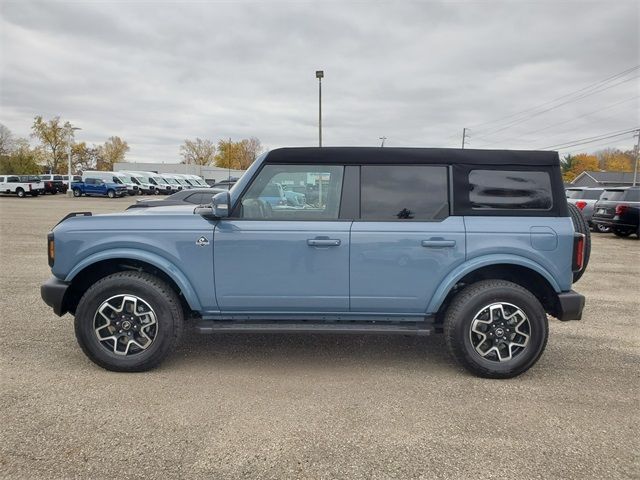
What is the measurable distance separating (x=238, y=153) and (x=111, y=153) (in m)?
32.6

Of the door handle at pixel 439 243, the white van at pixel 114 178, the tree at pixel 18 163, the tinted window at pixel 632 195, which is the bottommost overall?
the door handle at pixel 439 243

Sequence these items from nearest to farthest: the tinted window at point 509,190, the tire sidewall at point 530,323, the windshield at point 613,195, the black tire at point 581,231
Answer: the tire sidewall at point 530,323 → the tinted window at point 509,190 → the black tire at point 581,231 → the windshield at point 613,195

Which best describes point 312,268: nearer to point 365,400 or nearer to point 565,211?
point 365,400

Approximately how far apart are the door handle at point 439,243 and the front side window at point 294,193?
0.80m

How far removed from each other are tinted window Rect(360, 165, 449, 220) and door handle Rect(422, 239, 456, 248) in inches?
8.8

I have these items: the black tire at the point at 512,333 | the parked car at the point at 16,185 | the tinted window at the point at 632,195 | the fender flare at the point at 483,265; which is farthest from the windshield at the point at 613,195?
the parked car at the point at 16,185

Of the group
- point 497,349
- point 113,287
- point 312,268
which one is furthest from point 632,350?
point 113,287

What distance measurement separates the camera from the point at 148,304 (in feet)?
12.1

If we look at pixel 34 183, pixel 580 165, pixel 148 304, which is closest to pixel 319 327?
pixel 148 304

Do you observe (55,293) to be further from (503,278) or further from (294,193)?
(503,278)

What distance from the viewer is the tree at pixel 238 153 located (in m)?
96.2

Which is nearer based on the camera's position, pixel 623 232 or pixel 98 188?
pixel 623 232

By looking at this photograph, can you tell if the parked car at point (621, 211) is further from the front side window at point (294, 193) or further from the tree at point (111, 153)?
the tree at point (111, 153)

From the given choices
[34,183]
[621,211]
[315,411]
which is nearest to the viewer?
[315,411]
